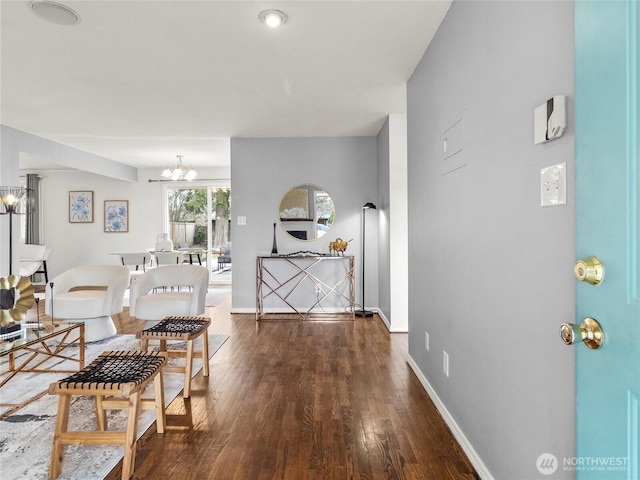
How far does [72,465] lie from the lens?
5.94 feet

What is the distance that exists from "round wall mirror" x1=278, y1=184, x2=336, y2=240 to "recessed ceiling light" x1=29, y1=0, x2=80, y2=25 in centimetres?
331

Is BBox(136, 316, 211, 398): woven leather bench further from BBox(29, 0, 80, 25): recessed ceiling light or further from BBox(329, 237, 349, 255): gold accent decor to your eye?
BBox(329, 237, 349, 255): gold accent decor

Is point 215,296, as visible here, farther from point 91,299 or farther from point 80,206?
point 80,206

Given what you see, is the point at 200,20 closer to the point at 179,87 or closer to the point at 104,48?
the point at 104,48

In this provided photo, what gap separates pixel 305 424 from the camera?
223 cm

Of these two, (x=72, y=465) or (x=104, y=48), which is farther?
(x=104, y=48)

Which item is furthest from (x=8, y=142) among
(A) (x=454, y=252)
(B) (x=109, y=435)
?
(A) (x=454, y=252)

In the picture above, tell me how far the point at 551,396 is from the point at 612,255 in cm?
68

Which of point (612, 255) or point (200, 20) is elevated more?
point (200, 20)

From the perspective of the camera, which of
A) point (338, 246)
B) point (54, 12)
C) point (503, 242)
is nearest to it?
point (503, 242)

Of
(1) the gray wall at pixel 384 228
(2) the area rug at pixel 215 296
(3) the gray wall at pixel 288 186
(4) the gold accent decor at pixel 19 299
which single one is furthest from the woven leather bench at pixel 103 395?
(2) the area rug at pixel 215 296

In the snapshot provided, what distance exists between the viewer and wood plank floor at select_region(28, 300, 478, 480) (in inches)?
71.4

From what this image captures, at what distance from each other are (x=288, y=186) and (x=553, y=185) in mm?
4447

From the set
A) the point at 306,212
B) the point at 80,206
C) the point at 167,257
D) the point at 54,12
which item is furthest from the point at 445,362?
the point at 80,206
